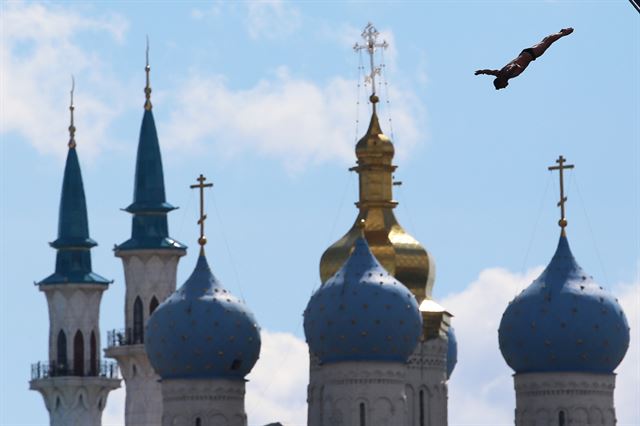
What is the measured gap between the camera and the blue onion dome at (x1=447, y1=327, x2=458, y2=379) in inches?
3258

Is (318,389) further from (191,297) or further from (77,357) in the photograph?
(77,357)

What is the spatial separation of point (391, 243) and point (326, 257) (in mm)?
2168

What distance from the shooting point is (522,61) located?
26.5 m

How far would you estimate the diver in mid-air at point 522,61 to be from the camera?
26375mm

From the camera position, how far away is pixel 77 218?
98.2m

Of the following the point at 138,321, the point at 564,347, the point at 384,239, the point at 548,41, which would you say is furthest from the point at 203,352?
the point at 548,41

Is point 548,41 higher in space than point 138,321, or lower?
lower

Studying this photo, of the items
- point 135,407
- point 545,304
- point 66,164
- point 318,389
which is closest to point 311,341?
point 318,389

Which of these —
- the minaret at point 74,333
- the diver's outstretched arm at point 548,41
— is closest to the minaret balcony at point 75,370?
the minaret at point 74,333

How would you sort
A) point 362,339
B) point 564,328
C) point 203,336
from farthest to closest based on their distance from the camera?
point 203,336
point 564,328
point 362,339

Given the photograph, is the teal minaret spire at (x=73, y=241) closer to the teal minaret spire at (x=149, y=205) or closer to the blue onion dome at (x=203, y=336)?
the teal minaret spire at (x=149, y=205)

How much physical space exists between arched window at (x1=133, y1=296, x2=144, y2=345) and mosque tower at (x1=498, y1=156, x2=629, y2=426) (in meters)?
21.0

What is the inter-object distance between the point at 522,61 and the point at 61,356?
2853 inches

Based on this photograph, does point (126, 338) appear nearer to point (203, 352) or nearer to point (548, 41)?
point (203, 352)
